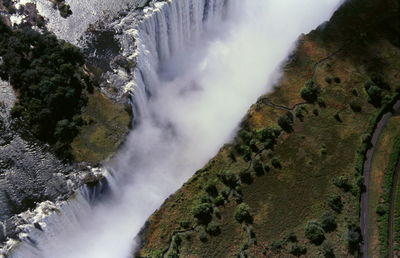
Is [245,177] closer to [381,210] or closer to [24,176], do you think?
[381,210]

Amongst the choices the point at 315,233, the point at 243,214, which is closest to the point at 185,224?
the point at 243,214

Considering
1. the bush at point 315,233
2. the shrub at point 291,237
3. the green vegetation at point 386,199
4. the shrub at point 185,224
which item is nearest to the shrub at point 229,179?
the shrub at point 185,224

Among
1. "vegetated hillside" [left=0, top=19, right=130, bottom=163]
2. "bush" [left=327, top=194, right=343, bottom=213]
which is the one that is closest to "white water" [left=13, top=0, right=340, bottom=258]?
"vegetated hillside" [left=0, top=19, right=130, bottom=163]

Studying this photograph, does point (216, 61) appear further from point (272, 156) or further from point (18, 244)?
point (18, 244)

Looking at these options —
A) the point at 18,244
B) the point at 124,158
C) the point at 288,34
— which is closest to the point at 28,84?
the point at 124,158

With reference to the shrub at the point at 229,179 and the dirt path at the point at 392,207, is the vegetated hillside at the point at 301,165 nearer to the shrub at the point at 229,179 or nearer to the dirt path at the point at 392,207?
the shrub at the point at 229,179

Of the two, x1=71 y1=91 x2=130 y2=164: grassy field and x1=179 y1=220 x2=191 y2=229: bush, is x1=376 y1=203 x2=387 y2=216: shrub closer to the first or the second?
x1=179 y1=220 x2=191 y2=229: bush
